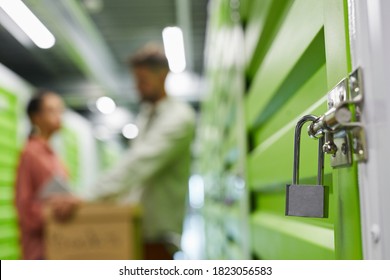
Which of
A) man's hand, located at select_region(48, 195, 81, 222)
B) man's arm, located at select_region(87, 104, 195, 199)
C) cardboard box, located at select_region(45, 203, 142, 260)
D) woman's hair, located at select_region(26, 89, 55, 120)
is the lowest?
cardboard box, located at select_region(45, 203, 142, 260)

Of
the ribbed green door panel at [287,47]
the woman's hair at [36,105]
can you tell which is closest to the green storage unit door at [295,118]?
the ribbed green door panel at [287,47]

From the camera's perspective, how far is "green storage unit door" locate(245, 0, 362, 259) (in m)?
0.70

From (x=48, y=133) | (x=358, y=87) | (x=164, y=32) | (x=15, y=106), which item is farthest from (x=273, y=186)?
(x=15, y=106)

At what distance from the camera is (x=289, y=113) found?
3.74 feet

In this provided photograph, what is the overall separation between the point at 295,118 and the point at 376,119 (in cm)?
51

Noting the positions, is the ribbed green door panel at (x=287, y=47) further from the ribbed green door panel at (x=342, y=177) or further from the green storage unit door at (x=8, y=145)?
the green storage unit door at (x=8, y=145)

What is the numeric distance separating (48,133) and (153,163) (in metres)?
1.11

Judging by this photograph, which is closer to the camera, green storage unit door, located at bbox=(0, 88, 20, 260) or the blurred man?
the blurred man

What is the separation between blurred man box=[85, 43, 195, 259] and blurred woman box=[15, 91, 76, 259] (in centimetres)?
32

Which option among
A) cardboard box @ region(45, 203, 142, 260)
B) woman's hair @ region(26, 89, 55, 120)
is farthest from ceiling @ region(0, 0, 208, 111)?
cardboard box @ region(45, 203, 142, 260)

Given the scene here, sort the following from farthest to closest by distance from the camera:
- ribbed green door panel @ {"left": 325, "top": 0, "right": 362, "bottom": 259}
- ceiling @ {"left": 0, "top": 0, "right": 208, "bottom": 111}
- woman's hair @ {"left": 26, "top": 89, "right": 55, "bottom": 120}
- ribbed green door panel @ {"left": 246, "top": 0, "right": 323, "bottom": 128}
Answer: woman's hair @ {"left": 26, "top": 89, "right": 55, "bottom": 120} < ceiling @ {"left": 0, "top": 0, "right": 208, "bottom": 111} < ribbed green door panel @ {"left": 246, "top": 0, "right": 323, "bottom": 128} < ribbed green door panel @ {"left": 325, "top": 0, "right": 362, "bottom": 259}

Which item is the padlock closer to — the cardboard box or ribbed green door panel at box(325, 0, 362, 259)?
ribbed green door panel at box(325, 0, 362, 259)

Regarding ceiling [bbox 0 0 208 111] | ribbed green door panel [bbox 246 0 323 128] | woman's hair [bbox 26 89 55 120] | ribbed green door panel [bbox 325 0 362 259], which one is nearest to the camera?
ribbed green door panel [bbox 325 0 362 259]

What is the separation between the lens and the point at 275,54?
1222 mm
